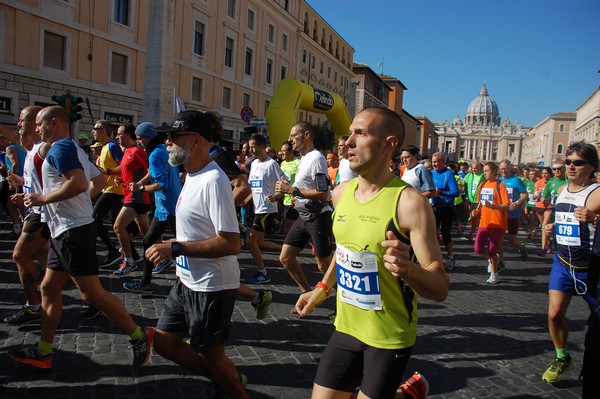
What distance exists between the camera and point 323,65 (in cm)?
4972

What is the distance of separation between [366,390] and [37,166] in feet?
11.1

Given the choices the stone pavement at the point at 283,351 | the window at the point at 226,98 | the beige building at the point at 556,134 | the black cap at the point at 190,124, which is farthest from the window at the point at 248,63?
the beige building at the point at 556,134

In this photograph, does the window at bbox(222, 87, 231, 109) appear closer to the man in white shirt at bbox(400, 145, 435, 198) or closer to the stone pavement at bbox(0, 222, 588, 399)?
the man in white shirt at bbox(400, 145, 435, 198)

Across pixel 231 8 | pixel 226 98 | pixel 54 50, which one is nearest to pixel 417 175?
pixel 54 50

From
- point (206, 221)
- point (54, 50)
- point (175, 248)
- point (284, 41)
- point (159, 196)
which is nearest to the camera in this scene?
point (175, 248)

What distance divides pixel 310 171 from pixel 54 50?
18081 mm

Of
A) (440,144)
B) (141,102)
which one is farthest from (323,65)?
(440,144)

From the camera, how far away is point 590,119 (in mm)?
94500

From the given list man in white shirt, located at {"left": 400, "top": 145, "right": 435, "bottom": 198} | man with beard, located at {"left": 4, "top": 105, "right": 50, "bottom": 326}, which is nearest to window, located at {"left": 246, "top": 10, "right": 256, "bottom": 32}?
man in white shirt, located at {"left": 400, "top": 145, "right": 435, "bottom": 198}

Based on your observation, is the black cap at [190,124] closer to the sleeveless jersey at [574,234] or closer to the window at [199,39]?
the sleeveless jersey at [574,234]

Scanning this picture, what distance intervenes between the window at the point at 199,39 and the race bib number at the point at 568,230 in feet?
89.3

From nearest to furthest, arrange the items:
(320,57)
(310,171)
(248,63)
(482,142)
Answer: (310,171), (248,63), (320,57), (482,142)

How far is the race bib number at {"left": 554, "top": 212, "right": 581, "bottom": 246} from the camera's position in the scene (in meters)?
4.02

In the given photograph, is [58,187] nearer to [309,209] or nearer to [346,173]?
[309,209]
